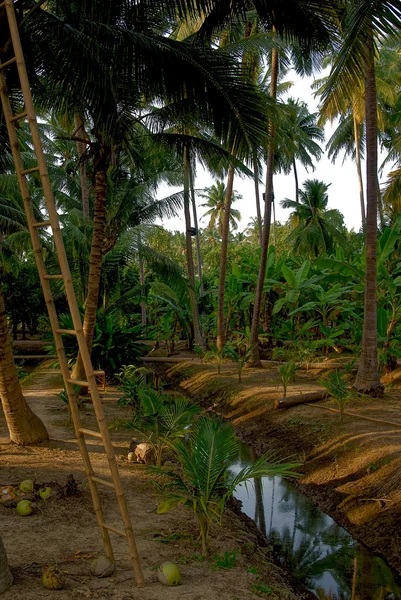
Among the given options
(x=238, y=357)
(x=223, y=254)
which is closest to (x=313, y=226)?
(x=223, y=254)

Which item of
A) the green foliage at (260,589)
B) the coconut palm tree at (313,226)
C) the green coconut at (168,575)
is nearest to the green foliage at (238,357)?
the green foliage at (260,589)

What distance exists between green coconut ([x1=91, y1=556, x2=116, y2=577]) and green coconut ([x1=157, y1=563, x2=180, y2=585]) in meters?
0.31

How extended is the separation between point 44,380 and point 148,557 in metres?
9.65

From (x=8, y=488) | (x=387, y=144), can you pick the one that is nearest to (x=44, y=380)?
(x=8, y=488)

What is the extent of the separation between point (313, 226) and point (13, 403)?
65.5 ft

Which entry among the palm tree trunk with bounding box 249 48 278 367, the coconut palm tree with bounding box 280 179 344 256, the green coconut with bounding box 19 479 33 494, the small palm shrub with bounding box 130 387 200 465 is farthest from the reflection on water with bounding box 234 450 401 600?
the coconut palm tree with bounding box 280 179 344 256

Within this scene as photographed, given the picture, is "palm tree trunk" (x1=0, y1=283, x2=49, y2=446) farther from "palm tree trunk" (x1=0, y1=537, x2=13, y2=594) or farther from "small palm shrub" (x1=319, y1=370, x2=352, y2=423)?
"small palm shrub" (x1=319, y1=370, x2=352, y2=423)

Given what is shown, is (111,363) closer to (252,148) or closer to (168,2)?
(252,148)

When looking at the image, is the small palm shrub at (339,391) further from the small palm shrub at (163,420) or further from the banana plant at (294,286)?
the banana plant at (294,286)

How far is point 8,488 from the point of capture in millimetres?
4898

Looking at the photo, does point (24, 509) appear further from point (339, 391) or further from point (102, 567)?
point (339, 391)

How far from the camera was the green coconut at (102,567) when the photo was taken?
349 cm

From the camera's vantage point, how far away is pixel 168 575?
3.49m

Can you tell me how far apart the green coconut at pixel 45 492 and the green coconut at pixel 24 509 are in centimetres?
21
